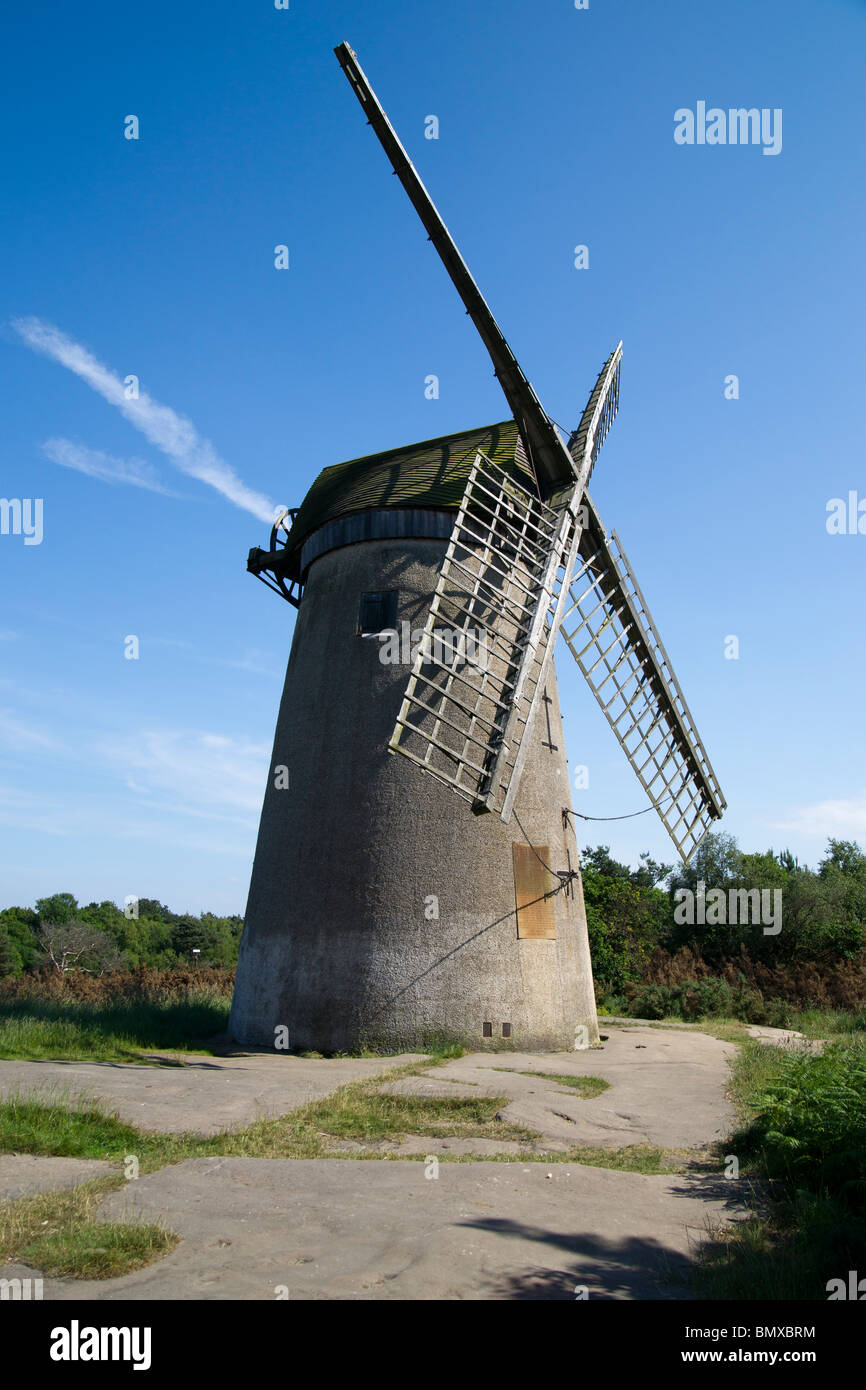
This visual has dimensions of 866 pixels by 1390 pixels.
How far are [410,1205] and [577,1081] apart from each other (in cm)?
527

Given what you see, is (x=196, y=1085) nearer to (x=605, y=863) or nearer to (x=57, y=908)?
(x=605, y=863)

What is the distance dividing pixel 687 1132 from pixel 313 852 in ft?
21.5

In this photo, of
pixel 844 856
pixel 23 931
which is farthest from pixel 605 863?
pixel 23 931

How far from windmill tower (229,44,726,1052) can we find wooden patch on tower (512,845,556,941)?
1.4 inches

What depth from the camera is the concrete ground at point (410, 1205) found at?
3.91m

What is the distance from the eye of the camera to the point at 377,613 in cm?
1343

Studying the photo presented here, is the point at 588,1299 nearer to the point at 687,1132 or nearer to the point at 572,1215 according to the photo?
the point at 572,1215

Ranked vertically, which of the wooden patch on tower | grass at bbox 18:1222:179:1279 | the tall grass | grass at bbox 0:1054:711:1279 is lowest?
the tall grass

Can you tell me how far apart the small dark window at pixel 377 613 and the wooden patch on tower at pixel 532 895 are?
3.94 metres

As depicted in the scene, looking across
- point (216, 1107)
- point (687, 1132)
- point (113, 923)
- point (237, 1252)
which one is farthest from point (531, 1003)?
point (113, 923)

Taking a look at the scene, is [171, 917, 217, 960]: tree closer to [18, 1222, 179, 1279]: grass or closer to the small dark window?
the small dark window

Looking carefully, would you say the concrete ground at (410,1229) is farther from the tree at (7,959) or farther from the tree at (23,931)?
the tree at (23,931)

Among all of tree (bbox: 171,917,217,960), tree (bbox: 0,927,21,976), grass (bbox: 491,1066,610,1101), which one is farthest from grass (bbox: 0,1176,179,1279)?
tree (bbox: 171,917,217,960)

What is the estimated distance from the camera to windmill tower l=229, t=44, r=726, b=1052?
458 inches
